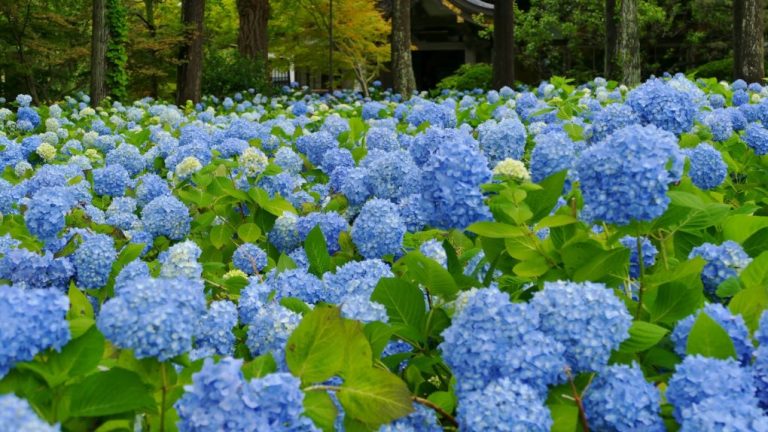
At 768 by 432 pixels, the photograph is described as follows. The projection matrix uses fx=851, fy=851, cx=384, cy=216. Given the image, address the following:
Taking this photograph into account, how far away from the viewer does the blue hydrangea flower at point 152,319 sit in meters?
1.21

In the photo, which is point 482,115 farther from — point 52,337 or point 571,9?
point 571,9

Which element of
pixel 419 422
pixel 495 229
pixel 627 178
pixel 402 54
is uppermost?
pixel 402 54

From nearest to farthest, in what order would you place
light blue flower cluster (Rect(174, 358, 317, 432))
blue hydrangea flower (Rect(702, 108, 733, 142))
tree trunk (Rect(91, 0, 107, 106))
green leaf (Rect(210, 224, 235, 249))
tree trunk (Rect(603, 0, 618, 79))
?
light blue flower cluster (Rect(174, 358, 317, 432))
green leaf (Rect(210, 224, 235, 249))
blue hydrangea flower (Rect(702, 108, 733, 142))
tree trunk (Rect(91, 0, 107, 106))
tree trunk (Rect(603, 0, 618, 79))

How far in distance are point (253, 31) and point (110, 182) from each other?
55.7 feet

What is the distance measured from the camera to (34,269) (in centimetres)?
211

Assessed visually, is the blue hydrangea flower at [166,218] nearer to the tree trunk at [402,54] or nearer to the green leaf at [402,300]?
the green leaf at [402,300]

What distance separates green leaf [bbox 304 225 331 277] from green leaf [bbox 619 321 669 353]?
1106 mm

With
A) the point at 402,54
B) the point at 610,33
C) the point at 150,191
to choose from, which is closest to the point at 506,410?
the point at 150,191

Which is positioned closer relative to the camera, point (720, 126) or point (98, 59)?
point (720, 126)

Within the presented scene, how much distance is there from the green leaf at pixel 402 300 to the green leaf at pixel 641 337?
0.38 m

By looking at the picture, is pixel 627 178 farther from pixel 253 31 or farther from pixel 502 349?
pixel 253 31

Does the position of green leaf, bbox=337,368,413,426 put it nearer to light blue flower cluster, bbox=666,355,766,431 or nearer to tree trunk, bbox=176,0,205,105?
light blue flower cluster, bbox=666,355,766,431

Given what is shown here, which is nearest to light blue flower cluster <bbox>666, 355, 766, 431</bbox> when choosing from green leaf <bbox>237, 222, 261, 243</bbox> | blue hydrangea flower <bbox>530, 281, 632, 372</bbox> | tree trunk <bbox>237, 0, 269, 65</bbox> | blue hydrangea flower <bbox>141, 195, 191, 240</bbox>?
blue hydrangea flower <bbox>530, 281, 632, 372</bbox>

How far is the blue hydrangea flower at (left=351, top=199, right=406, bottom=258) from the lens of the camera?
7.41 ft
